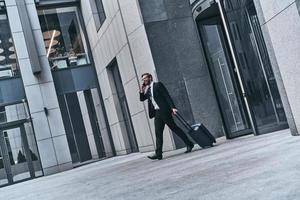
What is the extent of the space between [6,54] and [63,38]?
2747mm

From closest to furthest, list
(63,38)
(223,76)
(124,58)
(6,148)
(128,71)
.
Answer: (223,76) < (128,71) < (124,58) < (6,148) < (63,38)

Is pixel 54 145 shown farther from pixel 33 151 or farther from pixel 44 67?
pixel 44 67

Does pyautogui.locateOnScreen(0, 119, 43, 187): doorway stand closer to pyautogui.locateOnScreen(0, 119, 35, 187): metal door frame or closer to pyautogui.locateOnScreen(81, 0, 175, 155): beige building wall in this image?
pyautogui.locateOnScreen(0, 119, 35, 187): metal door frame

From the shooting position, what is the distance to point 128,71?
44.3 ft

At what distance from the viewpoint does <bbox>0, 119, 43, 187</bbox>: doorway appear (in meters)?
16.1

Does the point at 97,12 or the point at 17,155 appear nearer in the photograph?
the point at 17,155

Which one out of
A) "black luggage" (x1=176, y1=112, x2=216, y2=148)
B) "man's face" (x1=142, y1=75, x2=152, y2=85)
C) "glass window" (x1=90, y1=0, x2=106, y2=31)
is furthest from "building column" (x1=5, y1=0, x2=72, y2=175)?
"black luggage" (x1=176, y1=112, x2=216, y2=148)

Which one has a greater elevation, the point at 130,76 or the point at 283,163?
the point at 130,76

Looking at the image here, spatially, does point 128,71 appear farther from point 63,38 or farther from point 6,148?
point 6,148

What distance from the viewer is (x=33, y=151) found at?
661 inches

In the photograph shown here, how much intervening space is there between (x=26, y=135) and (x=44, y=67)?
3140mm

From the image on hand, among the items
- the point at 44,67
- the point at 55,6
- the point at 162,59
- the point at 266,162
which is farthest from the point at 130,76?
the point at 266,162

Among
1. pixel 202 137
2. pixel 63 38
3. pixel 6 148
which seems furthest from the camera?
pixel 63 38

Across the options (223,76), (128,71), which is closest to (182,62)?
(223,76)
